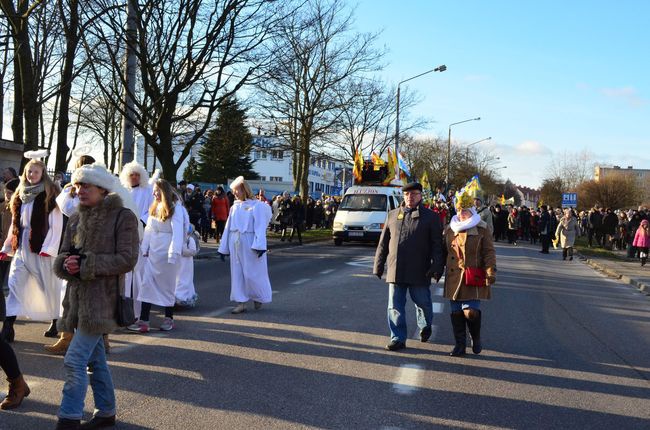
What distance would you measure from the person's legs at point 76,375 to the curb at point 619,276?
13739 mm

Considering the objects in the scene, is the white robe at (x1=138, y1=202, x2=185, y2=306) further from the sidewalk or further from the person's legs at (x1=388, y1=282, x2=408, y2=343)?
the sidewalk

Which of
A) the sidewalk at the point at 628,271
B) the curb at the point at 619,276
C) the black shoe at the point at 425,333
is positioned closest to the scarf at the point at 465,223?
the black shoe at the point at 425,333

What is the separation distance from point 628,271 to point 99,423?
1879 centimetres

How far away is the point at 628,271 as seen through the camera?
20.7 m

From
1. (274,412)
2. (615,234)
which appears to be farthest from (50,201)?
(615,234)

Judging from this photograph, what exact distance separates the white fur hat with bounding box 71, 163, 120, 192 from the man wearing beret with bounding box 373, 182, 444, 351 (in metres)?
3.60

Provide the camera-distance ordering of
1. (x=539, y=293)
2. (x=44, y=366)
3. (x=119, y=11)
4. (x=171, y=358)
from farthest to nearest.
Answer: (x=119, y=11)
(x=539, y=293)
(x=171, y=358)
(x=44, y=366)

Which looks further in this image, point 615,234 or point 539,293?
point 615,234

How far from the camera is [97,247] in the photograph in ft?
15.4

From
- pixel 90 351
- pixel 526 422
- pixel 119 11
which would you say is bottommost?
pixel 526 422

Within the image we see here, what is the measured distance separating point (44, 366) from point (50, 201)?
167 centimetres

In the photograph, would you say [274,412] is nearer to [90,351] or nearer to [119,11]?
[90,351]

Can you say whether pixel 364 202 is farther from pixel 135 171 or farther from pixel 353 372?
pixel 353 372

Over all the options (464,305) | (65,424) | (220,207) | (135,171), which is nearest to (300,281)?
(135,171)
